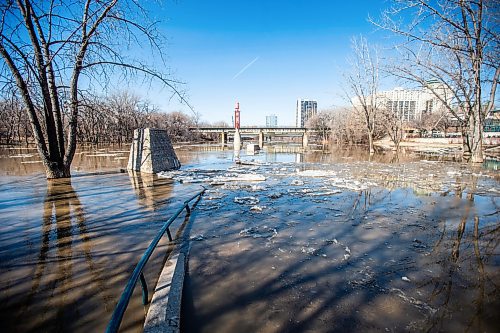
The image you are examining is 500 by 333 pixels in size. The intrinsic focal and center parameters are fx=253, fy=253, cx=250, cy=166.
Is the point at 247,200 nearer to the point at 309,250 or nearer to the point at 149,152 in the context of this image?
the point at 309,250

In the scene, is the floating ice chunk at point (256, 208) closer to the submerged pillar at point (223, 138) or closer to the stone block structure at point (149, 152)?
the stone block structure at point (149, 152)

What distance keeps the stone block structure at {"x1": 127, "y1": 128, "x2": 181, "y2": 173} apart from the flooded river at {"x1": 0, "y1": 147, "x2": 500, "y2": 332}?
5169 millimetres

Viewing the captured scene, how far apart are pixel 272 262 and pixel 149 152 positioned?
431 inches

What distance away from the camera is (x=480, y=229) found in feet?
17.0

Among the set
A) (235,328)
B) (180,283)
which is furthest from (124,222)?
(235,328)

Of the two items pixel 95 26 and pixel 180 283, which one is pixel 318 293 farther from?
pixel 95 26

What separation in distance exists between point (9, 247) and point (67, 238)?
0.80 metres

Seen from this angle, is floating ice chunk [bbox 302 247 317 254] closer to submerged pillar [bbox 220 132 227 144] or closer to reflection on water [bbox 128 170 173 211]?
reflection on water [bbox 128 170 173 211]

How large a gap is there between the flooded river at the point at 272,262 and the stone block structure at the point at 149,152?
→ 517 centimetres

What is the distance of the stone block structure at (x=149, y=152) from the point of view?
508 inches

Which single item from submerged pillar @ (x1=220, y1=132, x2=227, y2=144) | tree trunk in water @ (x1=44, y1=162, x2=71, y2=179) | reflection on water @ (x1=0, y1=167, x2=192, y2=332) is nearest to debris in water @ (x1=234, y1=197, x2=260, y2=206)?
reflection on water @ (x1=0, y1=167, x2=192, y2=332)

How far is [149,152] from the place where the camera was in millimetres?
13062

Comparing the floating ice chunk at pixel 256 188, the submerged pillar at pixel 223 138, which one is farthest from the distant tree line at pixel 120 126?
the floating ice chunk at pixel 256 188

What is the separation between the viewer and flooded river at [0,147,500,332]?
8.81 ft
